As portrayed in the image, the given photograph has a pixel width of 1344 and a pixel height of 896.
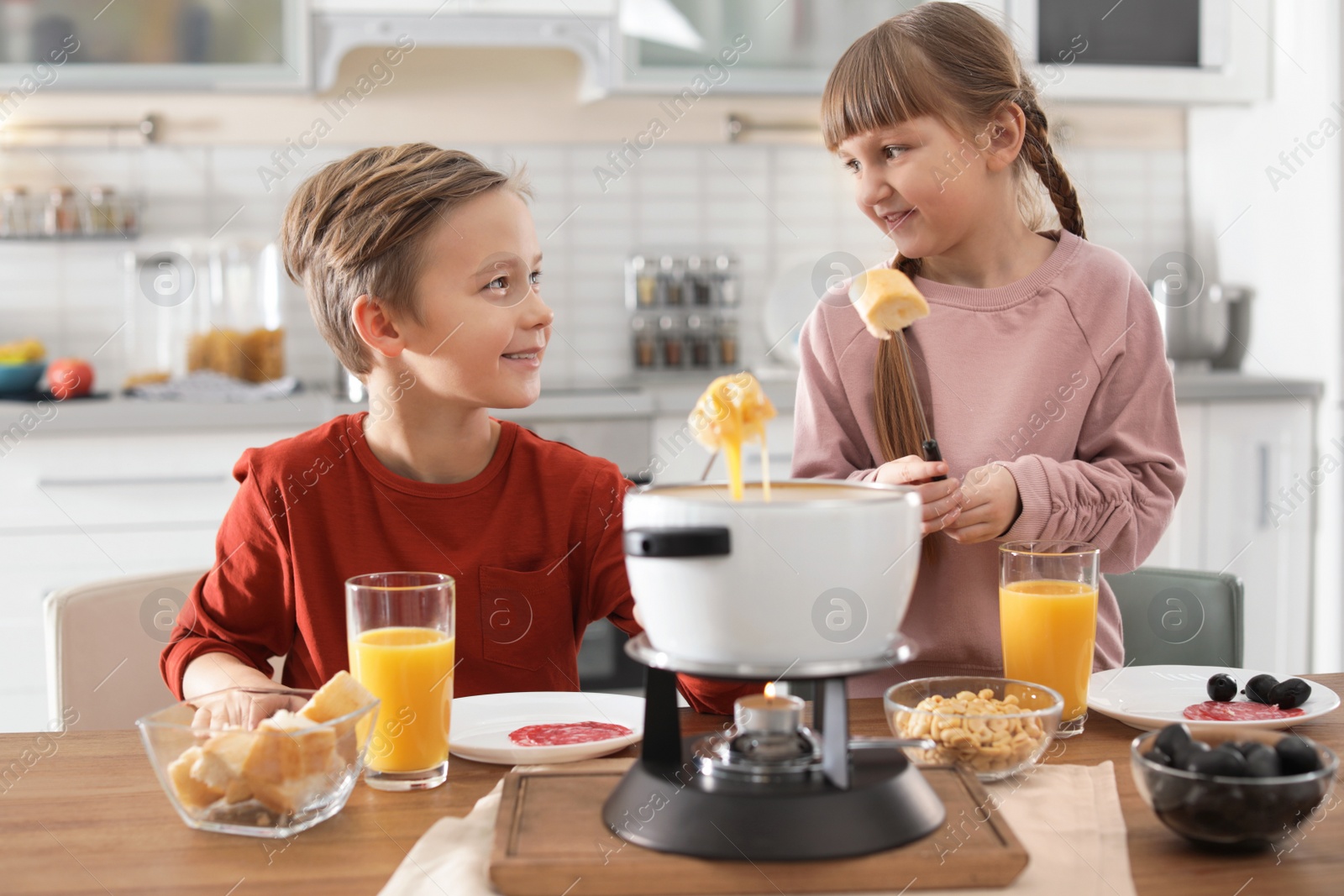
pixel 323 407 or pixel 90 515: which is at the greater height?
pixel 323 407

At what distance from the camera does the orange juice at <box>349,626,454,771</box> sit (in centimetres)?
91

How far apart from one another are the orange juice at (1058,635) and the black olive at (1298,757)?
0.26m

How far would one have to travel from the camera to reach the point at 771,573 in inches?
29.5

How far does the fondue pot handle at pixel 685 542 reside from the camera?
0.74m

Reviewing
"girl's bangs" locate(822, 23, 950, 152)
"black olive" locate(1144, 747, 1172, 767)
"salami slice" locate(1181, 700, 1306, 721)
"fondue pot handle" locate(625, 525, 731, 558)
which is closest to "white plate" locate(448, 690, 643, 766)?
"fondue pot handle" locate(625, 525, 731, 558)

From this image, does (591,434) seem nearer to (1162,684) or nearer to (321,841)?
(1162,684)

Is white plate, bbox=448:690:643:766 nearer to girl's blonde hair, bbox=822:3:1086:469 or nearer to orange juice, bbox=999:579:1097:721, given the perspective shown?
orange juice, bbox=999:579:1097:721

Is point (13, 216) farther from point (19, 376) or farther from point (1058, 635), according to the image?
point (1058, 635)

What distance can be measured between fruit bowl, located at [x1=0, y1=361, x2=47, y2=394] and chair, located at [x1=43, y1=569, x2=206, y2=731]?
1459mm

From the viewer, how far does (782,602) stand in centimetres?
75

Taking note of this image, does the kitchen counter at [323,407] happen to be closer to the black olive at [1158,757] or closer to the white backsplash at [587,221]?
the white backsplash at [587,221]

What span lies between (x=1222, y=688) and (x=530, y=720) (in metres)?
0.58

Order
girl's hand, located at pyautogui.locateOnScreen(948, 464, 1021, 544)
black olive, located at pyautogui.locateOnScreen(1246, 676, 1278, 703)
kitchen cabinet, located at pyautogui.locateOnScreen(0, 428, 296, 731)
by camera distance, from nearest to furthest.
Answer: black olive, located at pyautogui.locateOnScreen(1246, 676, 1278, 703) < girl's hand, located at pyautogui.locateOnScreen(948, 464, 1021, 544) < kitchen cabinet, located at pyautogui.locateOnScreen(0, 428, 296, 731)

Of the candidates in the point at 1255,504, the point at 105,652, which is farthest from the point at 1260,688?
the point at 1255,504
